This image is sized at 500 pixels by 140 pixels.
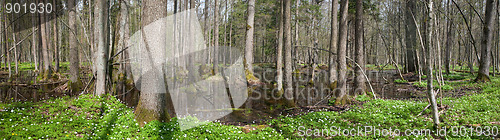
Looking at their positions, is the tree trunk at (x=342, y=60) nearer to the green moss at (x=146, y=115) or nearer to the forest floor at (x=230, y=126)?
the forest floor at (x=230, y=126)

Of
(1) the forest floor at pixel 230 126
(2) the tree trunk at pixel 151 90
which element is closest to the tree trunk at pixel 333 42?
(1) the forest floor at pixel 230 126

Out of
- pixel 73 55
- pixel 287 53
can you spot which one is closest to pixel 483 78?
pixel 287 53

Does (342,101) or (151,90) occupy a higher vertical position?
(151,90)

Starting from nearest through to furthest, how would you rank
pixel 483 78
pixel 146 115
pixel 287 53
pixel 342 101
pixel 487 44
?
pixel 146 115 → pixel 342 101 → pixel 287 53 → pixel 483 78 → pixel 487 44

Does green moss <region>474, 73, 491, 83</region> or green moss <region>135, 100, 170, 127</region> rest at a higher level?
green moss <region>474, 73, 491, 83</region>

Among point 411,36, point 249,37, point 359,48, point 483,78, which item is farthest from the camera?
point 411,36

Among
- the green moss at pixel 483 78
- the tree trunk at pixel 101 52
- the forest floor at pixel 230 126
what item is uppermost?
the tree trunk at pixel 101 52

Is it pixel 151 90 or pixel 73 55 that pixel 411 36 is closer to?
pixel 151 90

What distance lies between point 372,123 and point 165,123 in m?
4.79

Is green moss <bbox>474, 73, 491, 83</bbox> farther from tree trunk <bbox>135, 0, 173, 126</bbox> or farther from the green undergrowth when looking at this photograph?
tree trunk <bbox>135, 0, 173, 126</bbox>

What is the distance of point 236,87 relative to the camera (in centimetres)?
1558

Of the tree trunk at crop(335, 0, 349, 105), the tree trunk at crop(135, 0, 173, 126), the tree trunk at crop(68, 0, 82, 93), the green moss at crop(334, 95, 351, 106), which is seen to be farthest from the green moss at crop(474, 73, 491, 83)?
the tree trunk at crop(68, 0, 82, 93)

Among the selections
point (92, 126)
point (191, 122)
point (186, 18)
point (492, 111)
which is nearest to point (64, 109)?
point (92, 126)

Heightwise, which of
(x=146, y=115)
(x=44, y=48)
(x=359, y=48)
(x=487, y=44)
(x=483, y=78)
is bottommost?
(x=146, y=115)
